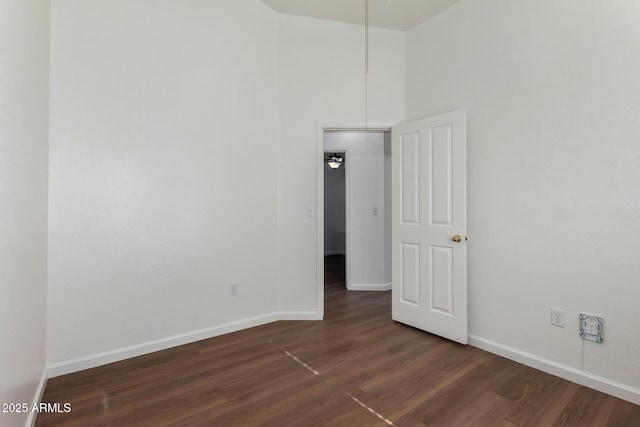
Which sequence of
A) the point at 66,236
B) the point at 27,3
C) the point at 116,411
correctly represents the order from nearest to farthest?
the point at 27,3 → the point at 116,411 → the point at 66,236

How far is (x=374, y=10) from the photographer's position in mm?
A: 2977

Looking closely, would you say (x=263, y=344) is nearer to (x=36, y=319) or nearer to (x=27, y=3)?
(x=36, y=319)

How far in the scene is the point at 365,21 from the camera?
3174 millimetres

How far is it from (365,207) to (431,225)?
1.72m

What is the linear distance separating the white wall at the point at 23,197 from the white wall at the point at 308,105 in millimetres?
1889

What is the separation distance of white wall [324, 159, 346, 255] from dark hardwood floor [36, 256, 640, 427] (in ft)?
17.3

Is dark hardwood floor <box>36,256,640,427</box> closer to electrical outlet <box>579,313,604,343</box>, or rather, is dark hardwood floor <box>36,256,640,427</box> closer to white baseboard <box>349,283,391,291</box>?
electrical outlet <box>579,313,604,343</box>

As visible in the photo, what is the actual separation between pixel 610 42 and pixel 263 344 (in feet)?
11.0

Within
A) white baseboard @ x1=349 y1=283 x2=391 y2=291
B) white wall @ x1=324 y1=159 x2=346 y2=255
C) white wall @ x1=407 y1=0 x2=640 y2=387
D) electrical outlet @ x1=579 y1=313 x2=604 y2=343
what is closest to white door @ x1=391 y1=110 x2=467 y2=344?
white wall @ x1=407 y1=0 x2=640 y2=387

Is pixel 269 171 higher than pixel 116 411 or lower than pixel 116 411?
higher

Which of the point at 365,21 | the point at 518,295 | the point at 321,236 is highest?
the point at 365,21

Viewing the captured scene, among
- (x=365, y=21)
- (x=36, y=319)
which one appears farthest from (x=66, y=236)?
(x=365, y=21)

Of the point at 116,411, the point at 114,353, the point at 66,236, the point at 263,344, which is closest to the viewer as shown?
the point at 116,411

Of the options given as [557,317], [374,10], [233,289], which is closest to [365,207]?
[233,289]
